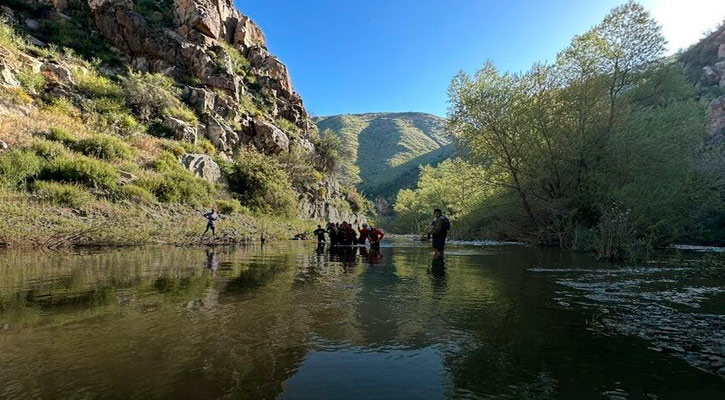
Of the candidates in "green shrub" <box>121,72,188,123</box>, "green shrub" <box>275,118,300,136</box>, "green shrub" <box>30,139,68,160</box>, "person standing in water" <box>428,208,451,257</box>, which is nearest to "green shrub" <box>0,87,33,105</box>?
"green shrub" <box>30,139,68,160</box>

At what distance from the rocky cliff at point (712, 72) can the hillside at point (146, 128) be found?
41997 mm

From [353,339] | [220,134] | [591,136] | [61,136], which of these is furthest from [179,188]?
[591,136]

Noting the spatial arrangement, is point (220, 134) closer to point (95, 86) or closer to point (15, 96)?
point (95, 86)

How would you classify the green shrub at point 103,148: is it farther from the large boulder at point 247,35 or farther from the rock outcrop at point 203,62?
the large boulder at point 247,35

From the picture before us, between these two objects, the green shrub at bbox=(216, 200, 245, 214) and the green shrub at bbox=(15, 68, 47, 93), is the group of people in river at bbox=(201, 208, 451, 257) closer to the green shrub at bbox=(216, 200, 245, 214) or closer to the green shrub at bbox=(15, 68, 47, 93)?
the green shrub at bbox=(216, 200, 245, 214)

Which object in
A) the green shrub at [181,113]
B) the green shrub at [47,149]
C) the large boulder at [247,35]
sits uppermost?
the large boulder at [247,35]

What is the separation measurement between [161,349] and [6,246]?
1271 cm

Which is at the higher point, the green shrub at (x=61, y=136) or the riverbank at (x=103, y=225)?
the green shrub at (x=61, y=136)

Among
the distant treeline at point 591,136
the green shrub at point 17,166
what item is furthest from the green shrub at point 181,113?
the distant treeline at point 591,136

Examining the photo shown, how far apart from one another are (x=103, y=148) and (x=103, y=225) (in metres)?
8.87

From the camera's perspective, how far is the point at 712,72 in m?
54.1

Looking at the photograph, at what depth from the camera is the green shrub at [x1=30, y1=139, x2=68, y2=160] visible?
63.5 feet

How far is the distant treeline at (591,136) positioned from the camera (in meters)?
20.2

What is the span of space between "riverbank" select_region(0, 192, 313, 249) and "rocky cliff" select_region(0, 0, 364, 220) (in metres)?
5.42
